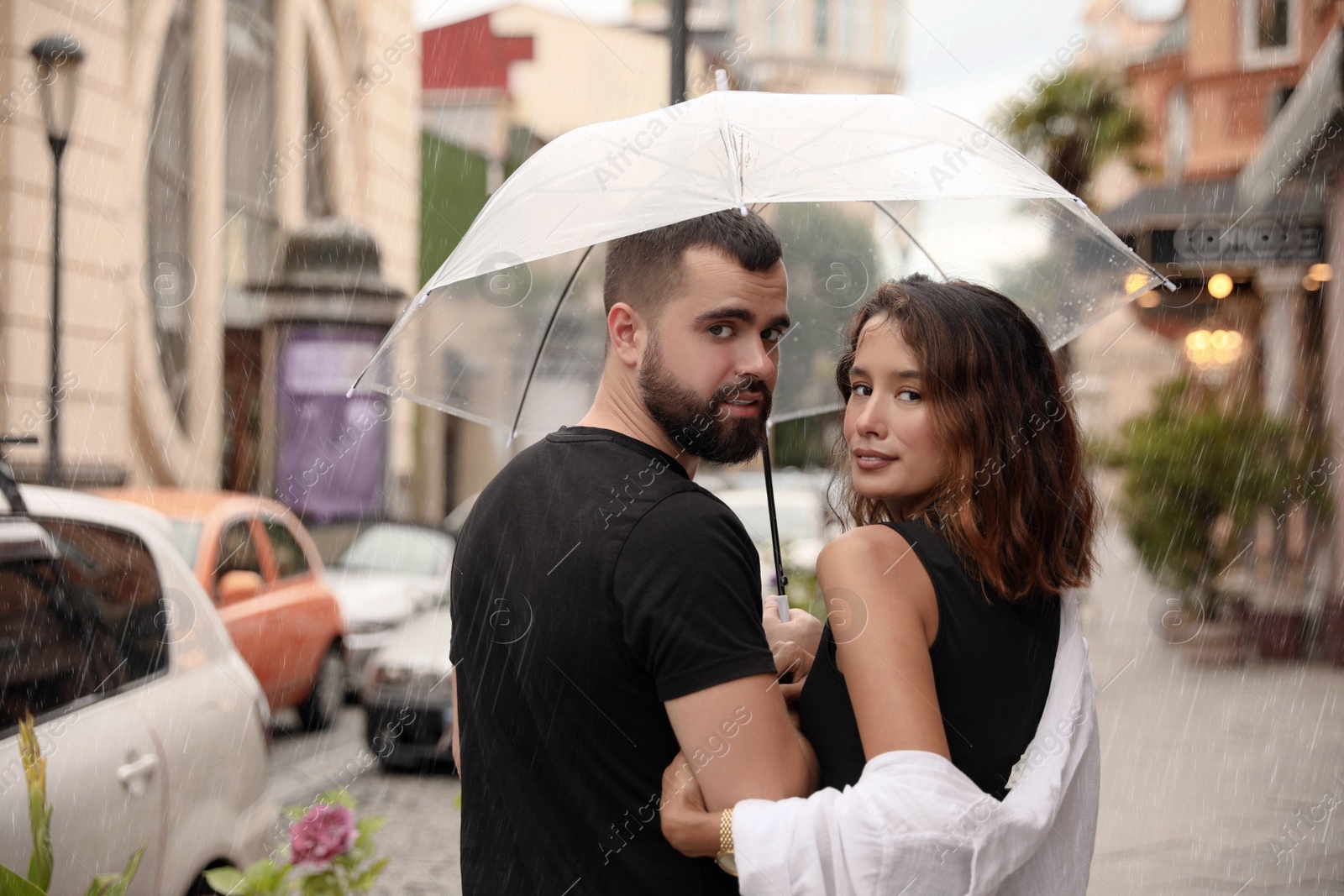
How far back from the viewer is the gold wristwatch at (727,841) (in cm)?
182

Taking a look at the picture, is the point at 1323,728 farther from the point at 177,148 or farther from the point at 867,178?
the point at 177,148

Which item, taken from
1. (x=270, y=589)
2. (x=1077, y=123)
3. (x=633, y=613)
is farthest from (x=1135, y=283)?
(x=1077, y=123)

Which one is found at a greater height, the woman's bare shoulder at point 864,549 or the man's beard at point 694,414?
the man's beard at point 694,414

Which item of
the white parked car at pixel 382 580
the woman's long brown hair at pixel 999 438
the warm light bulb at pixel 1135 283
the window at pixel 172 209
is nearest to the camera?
the woman's long brown hair at pixel 999 438

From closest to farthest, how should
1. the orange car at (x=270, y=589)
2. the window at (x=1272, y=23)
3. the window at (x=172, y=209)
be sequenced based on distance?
the orange car at (x=270, y=589), the window at (x=172, y=209), the window at (x=1272, y=23)

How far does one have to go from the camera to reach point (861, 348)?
2.24m

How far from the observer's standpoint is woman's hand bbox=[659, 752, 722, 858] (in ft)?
6.01

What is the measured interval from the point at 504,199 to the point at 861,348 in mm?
823

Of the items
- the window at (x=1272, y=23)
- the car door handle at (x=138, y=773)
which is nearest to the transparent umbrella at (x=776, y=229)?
the car door handle at (x=138, y=773)

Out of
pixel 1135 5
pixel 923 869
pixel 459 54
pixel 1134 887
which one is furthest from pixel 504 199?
pixel 1135 5

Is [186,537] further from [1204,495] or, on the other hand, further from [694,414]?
[1204,495]

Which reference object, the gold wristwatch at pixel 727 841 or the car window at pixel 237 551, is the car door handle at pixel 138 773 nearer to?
the gold wristwatch at pixel 727 841

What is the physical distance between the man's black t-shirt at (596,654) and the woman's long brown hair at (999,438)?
0.42 m

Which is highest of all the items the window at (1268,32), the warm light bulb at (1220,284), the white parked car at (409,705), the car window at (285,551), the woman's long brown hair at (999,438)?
the window at (1268,32)
